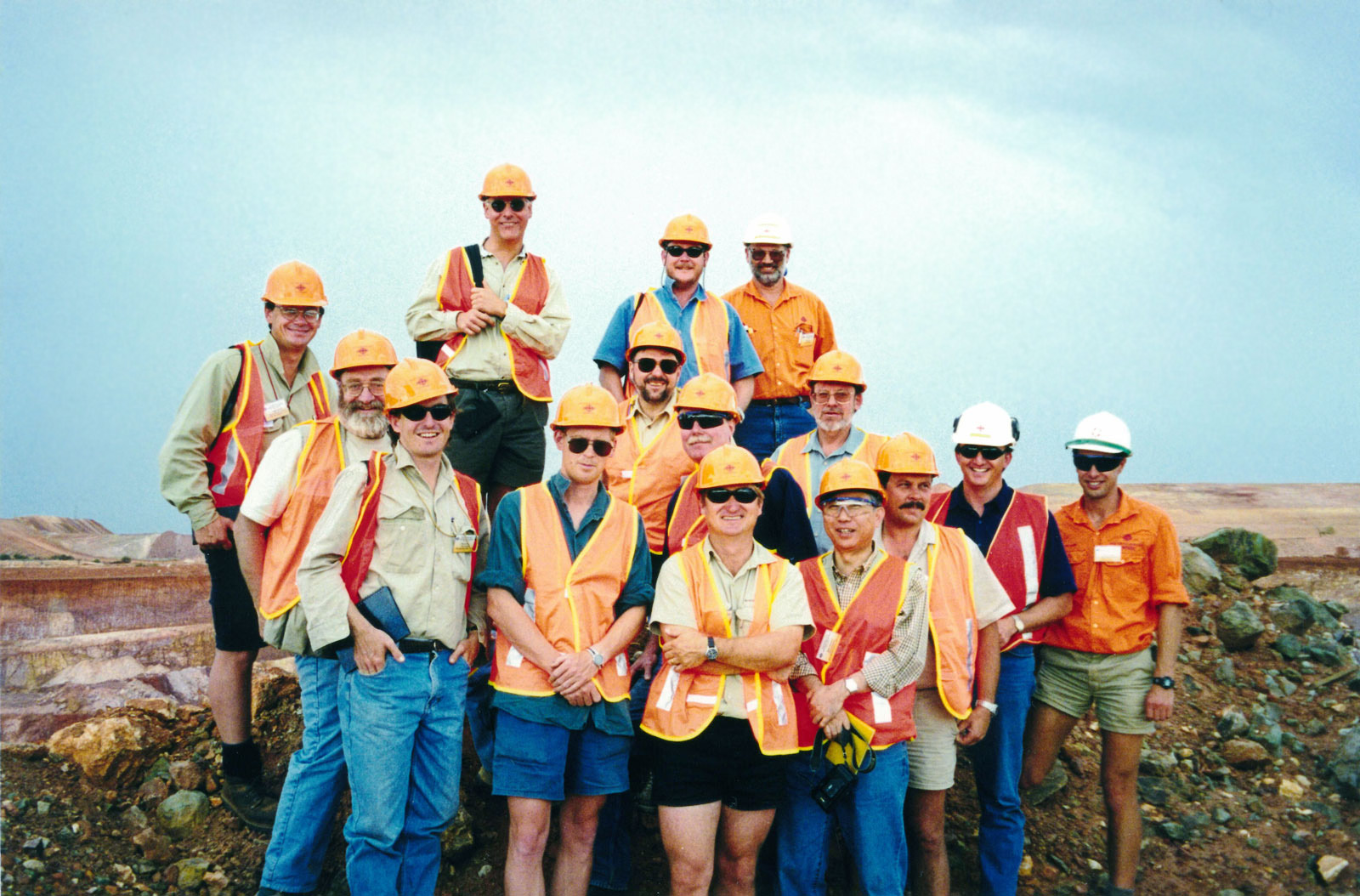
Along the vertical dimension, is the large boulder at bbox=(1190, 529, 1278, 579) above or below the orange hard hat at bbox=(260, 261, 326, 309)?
below

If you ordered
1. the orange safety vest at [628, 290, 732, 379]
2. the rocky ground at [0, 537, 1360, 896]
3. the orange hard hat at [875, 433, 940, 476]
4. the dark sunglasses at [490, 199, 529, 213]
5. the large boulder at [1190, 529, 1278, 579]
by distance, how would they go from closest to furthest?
the orange hard hat at [875, 433, 940, 476], the rocky ground at [0, 537, 1360, 896], the dark sunglasses at [490, 199, 529, 213], the orange safety vest at [628, 290, 732, 379], the large boulder at [1190, 529, 1278, 579]

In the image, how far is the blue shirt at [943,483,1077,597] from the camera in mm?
5785

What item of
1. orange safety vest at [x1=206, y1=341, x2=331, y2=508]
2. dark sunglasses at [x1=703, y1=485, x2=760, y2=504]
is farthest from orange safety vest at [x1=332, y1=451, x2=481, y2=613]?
dark sunglasses at [x1=703, y1=485, x2=760, y2=504]

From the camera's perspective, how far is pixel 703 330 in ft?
23.1

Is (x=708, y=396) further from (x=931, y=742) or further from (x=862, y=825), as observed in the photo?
(x=862, y=825)

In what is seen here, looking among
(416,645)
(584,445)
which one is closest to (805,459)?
(584,445)

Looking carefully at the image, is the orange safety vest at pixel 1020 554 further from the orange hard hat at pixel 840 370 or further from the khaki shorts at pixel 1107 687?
the orange hard hat at pixel 840 370

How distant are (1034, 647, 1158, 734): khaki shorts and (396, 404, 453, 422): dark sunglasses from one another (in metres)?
4.07

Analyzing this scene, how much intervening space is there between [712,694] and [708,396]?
5.62 ft

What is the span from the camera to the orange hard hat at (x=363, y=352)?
211 inches

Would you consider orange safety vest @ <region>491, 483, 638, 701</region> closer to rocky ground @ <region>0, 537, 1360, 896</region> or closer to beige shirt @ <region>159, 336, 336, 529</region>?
beige shirt @ <region>159, 336, 336, 529</region>

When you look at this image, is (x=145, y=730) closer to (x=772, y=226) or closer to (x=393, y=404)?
(x=393, y=404)

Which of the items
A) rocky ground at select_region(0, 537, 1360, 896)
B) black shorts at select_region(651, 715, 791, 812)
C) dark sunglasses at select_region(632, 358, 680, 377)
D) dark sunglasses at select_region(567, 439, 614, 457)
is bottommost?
rocky ground at select_region(0, 537, 1360, 896)

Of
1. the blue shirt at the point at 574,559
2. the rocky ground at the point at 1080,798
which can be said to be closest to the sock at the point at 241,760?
the rocky ground at the point at 1080,798
